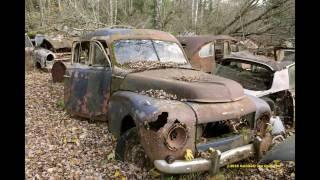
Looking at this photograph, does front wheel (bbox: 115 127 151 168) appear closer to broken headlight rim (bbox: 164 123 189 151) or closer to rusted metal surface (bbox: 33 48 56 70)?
broken headlight rim (bbox: 164 123 189 151)

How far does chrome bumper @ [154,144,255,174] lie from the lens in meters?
4.05

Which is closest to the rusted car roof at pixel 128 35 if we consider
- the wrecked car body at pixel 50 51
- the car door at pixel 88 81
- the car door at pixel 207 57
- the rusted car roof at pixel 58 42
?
the car door at pixel 88 81

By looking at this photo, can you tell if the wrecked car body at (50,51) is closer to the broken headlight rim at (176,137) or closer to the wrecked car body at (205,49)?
the wrecked car body at (205,49)

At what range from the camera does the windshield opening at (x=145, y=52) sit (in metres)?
5.98

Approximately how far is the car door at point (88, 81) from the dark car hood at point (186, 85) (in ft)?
2.20

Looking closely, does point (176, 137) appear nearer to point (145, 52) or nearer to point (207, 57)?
point (145, 52)

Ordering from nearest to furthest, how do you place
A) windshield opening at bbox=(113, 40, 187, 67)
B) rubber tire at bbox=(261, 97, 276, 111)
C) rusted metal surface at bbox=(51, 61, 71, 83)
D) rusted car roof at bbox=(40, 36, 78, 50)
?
1. windshield opening at bbox=(113, 40, 187, 67)
2. rubber tire at bbox=(261, 97, 276, 111)
3. rusted metal surface at bbox=(51, 61, 71, 83)
4. rusted car roof at bbox=(40, 36, 78, 50)

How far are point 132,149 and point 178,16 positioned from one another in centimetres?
1899

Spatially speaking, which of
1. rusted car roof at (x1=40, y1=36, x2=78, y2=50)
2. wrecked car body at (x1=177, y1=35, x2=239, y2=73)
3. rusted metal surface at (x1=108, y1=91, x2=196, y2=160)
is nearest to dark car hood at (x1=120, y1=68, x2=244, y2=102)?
rusted metal surface at (x1=108, y1=91, x2=196, y2=160)

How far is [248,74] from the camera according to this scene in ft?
24.8

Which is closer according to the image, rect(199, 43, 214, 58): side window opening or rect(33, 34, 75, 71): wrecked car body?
rect(199, 43, 214, 58): side window opening

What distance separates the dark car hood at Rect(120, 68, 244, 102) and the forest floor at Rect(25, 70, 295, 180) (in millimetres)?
979

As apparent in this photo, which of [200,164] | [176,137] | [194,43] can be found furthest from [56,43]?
[200,164]
